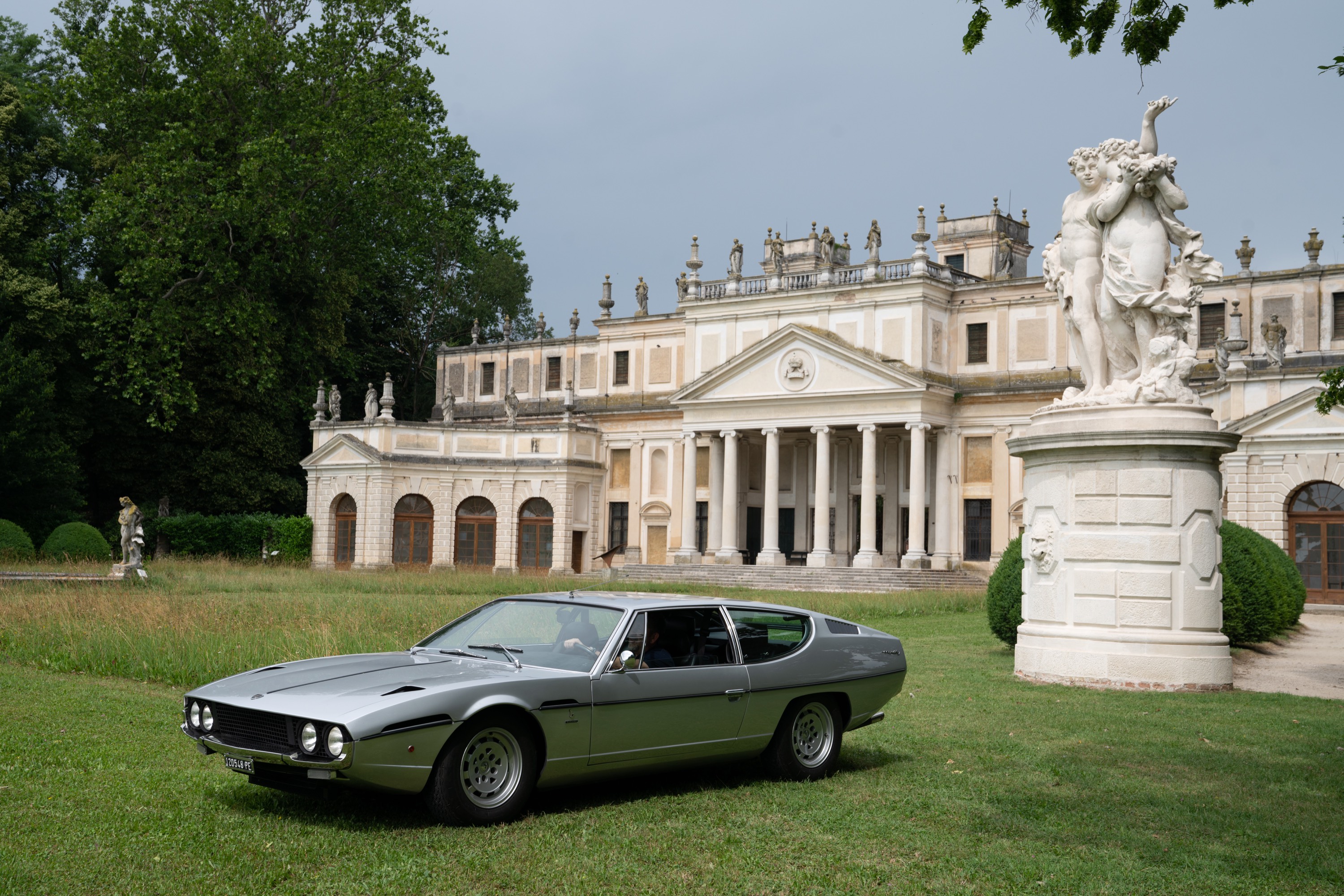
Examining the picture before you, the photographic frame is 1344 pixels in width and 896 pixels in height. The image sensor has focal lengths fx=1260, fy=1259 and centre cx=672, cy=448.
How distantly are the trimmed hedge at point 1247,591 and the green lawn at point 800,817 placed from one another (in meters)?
4.91

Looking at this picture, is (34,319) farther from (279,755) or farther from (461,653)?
(279,755)

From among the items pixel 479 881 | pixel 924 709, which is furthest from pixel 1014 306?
pixel 479 881

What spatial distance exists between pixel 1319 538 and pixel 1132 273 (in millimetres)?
26433

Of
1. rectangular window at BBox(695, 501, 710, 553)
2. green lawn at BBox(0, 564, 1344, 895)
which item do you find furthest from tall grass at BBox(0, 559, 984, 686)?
rectangular window at BBox(695, 501, 710, 553)

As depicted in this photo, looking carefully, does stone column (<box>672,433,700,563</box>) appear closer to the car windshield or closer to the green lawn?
the green lawn

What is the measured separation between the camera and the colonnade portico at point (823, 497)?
47.0 m

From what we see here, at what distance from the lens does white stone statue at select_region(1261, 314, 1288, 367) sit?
125ft

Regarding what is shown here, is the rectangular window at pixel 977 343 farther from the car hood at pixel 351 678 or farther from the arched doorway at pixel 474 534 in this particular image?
the car hood at pixel 351 678

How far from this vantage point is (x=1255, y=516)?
3628 cm

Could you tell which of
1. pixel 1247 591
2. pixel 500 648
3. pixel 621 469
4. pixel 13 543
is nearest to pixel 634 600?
pixel 500 648

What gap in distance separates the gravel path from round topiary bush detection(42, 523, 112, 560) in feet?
96.6

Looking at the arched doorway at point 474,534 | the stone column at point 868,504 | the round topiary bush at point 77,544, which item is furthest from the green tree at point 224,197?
the stone column at point 868,504

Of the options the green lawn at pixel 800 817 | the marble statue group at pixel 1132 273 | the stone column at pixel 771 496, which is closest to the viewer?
the green lawn at pixel 800 817

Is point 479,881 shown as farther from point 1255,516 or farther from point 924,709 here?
point 1255,516
